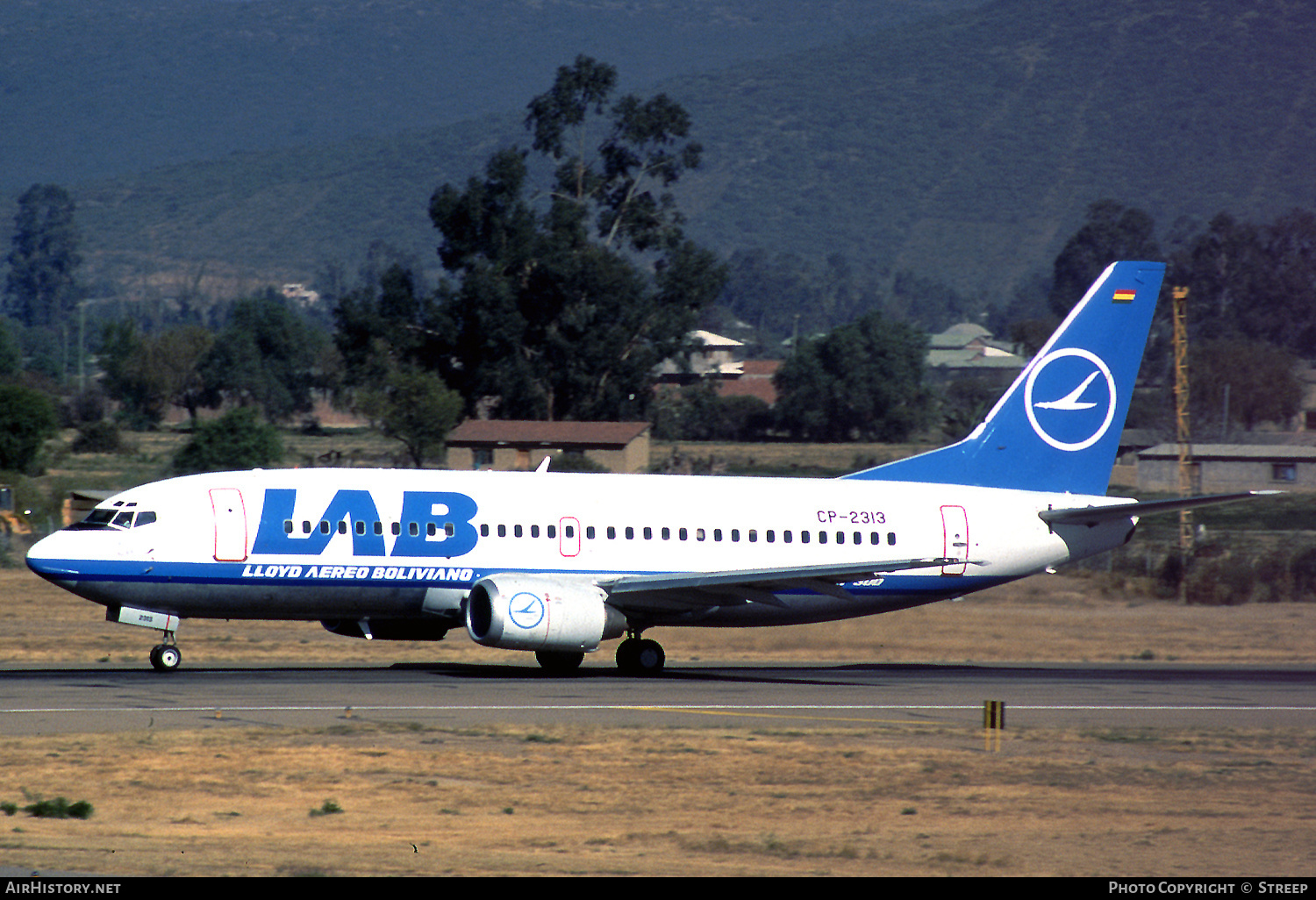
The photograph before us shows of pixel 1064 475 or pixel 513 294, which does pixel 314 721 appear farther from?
pixel 513 294

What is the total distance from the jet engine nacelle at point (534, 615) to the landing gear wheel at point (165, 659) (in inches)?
220

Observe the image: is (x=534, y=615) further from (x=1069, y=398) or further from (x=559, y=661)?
(x=1069, y=398)

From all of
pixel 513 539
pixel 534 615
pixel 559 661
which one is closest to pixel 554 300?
pixel 559 661

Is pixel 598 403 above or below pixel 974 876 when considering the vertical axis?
above

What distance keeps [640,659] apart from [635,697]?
15.2 ft

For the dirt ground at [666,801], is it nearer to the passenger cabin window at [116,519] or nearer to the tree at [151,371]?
the passenger cabin window at [116,519]

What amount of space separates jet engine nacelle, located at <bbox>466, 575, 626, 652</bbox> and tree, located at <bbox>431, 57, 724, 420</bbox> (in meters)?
73.9

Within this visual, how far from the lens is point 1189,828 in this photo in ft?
60.7

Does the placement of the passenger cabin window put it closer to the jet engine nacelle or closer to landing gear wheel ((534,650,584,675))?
the jet engine nacelle

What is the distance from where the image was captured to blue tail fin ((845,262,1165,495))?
125 ft

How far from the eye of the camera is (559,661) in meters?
34.1

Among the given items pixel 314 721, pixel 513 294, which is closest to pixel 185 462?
pixel 513 294

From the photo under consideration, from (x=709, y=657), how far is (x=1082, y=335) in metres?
11.5

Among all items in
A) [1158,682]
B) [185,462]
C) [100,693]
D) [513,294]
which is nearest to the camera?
[100,693]
